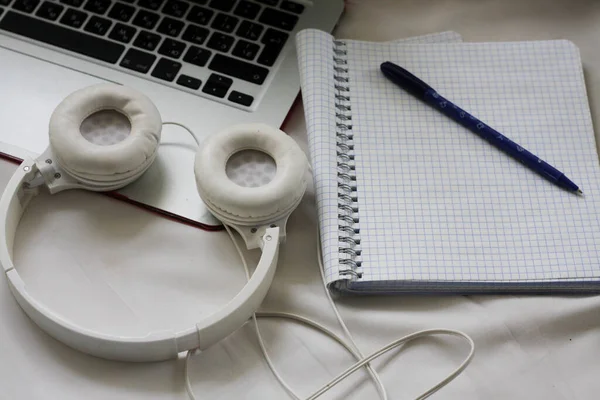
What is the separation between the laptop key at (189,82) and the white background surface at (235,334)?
0.37 ft

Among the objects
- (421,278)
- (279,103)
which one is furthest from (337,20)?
(421,278)

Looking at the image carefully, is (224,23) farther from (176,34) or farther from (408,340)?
(408,340)

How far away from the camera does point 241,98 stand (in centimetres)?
61

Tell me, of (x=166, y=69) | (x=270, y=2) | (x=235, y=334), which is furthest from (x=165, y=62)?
(x=235, y=334)

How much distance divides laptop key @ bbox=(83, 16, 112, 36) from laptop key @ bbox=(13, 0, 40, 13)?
2.1 inches

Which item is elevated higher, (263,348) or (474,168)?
(474,168)

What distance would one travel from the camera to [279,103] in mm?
618

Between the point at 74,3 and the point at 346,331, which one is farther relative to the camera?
the point at 74,3

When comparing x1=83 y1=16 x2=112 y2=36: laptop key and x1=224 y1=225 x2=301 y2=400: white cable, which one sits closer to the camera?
x1=224 y1=225 x2=301 y2=400: white cable

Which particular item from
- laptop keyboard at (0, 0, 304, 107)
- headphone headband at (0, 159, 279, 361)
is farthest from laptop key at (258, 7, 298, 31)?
headphone headband at (0, 159, 279, 361)

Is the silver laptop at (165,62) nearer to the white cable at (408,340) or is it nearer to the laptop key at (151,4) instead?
the laptop key at (151,4)

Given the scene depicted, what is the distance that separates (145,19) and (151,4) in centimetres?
2

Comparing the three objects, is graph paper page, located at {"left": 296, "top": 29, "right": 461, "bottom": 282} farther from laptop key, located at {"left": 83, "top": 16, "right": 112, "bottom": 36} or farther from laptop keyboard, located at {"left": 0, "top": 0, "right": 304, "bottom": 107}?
laptop key, located at {"left": 83, "top": 16, "right": 112, "bottom": 36}

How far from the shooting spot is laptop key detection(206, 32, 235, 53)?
2.09 ft
